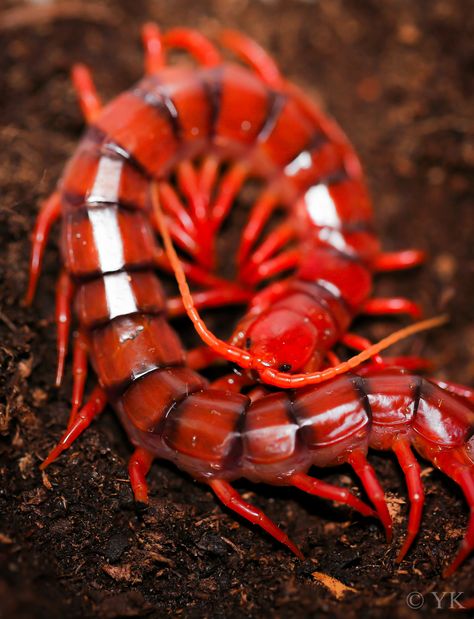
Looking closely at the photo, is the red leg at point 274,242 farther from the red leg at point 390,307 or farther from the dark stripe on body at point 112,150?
the dark stripe on body at point 112,150

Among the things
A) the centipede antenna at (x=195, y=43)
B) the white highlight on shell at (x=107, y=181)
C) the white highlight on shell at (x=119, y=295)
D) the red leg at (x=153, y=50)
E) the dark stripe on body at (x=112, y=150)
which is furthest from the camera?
the centipede antenna at (x=195, y=43)

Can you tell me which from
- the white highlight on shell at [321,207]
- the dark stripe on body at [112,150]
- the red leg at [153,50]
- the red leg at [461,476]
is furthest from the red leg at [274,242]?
the red leg at [461,476]

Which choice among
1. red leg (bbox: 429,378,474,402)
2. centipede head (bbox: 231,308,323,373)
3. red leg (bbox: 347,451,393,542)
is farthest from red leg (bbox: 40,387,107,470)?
red leg (bbox: 429,378,474,402)

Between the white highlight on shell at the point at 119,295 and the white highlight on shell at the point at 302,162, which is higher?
the white highlight on shell at the point at 302,162

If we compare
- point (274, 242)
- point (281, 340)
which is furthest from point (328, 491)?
point (274, 242)

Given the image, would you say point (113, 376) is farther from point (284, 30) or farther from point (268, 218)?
point (284, 30)

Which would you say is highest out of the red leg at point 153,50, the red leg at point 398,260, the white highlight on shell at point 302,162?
the red leg at point 153,50

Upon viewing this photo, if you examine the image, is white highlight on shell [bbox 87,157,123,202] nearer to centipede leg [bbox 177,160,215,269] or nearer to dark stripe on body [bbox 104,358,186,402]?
centipede leg [bbox 177,160,215,269]
